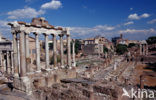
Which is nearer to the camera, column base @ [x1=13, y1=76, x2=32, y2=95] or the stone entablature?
column base @ [x1=13, y1=76, x2=32, y2=95]

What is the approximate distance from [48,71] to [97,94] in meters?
5.51

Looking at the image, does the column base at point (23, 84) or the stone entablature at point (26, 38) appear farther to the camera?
the stone entablature at point (26, 38)

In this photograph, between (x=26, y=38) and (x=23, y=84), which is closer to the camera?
(x=23, y=84)

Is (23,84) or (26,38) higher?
(26,38)

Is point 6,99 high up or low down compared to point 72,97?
down

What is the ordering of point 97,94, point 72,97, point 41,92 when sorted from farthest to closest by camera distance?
point 97,94 < point 41,92 < point 72,97

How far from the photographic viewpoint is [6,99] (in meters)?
8.35

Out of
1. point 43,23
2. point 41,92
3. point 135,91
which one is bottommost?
point 135,91

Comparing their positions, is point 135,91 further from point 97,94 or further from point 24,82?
point 24,82

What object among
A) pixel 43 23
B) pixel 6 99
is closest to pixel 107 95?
pixel 6 99

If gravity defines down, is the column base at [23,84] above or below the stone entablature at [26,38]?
below

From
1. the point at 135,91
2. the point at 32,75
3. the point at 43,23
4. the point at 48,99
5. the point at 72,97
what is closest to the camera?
the point at 72,97

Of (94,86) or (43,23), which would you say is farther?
(43,23)

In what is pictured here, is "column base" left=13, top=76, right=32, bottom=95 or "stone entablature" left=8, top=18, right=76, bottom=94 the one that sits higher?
"stone entablature" left=8, top=18, right=76, bottom=94
